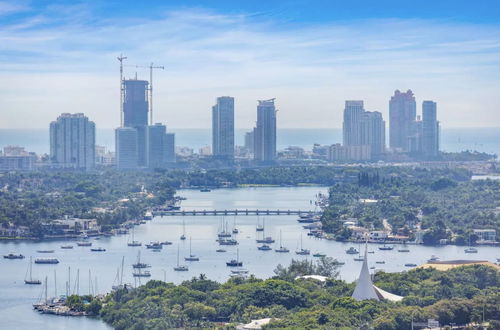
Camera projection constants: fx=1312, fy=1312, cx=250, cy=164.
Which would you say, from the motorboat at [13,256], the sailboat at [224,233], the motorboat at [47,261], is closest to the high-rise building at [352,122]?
the sailboat at [224,233]

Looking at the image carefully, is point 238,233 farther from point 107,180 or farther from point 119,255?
point 107,180

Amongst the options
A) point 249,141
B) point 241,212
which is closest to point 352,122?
point 249,141

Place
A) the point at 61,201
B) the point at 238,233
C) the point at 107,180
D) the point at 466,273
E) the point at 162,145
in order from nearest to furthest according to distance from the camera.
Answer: the point at 466,273 → the point at 238,233 → the point at 61,201 → the point at 107,180 → the point at 162,145

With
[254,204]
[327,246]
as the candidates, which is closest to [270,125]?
[254,204]

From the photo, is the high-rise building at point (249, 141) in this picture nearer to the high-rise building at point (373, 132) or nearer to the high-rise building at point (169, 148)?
the high-rise building at point (373, 132)

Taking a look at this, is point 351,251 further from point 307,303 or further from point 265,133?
point 265,133
